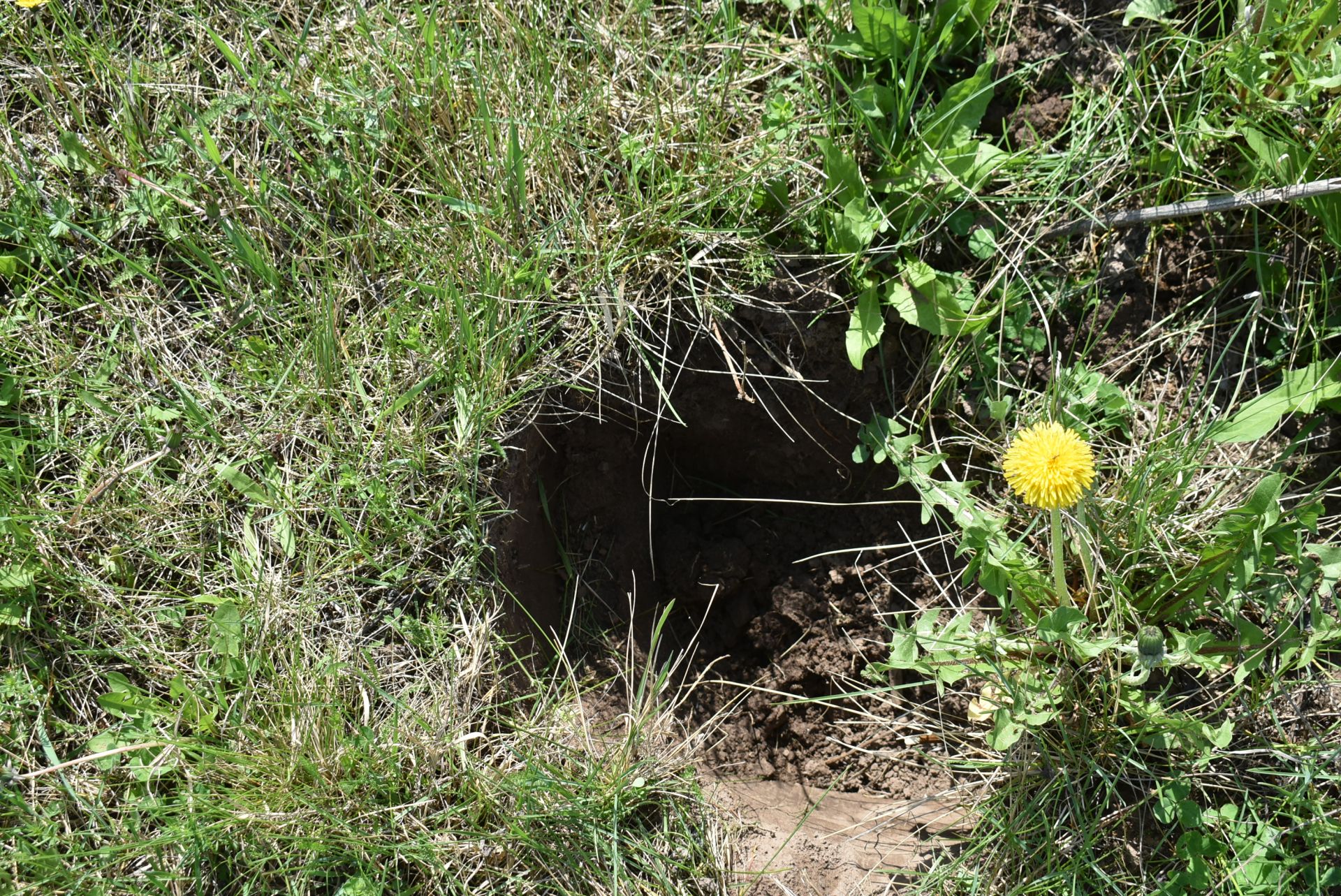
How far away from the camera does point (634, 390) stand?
2.19 metres

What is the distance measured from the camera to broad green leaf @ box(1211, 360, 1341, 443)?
1.95 m

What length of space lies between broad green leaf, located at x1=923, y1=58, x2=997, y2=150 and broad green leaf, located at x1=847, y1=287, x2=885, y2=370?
1.21 ft

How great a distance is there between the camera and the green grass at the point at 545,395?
194 centimetres

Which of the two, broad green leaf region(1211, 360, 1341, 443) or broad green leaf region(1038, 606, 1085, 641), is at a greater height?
broad green leaf region(1211, 360, 1341, 443)

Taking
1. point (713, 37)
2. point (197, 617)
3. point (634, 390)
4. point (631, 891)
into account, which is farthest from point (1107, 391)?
point (197, 617)

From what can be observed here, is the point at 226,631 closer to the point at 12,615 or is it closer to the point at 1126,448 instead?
the point at 12,615

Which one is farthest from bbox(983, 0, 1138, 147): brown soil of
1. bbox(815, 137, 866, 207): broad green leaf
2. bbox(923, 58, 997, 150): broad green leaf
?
bbox(815, 137, 866, 207): broad green leaf

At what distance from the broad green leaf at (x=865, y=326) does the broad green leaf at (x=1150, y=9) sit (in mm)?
842

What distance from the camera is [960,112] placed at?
212 cm

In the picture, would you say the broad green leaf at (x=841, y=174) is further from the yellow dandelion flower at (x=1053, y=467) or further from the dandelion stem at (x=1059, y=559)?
the dandelion stem at (x=1059, y=559)

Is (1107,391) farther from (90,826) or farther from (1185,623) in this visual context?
(90,826)

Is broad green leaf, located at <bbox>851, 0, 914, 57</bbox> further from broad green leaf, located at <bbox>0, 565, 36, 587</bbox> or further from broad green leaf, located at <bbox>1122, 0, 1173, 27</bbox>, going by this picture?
broad green leaf, located at <bbox>0, 565, 36, 587</bbox>

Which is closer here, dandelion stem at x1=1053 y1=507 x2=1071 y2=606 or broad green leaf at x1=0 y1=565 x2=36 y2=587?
dandelion stem at x1=1053 y1=507 x2=1071 y2=606

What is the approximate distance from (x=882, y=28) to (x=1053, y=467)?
106 cm
